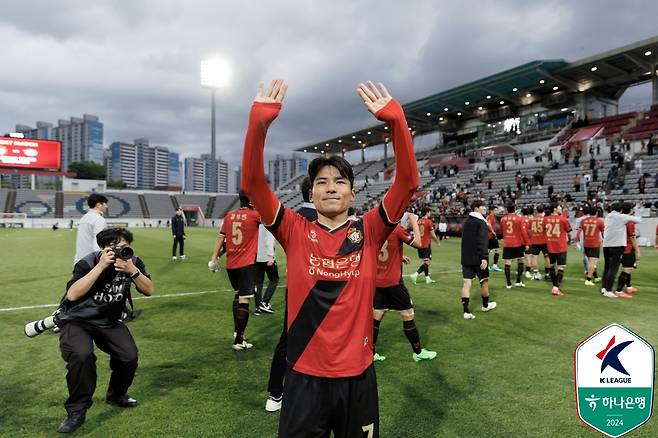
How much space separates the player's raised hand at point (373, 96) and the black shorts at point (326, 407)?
1.38 metres

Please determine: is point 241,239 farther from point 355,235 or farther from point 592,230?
point 592,230

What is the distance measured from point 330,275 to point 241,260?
3.85 metres

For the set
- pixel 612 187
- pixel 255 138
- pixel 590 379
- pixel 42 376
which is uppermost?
pixel 612 187

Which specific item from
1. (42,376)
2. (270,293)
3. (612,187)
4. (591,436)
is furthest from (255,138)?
(612,187)

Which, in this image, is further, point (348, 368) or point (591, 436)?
point (591, 436)

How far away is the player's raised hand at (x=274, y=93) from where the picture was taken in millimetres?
2008

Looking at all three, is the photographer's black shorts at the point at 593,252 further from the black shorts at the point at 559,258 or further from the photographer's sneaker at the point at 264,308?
the photographer's sneaker at the point at 264,308

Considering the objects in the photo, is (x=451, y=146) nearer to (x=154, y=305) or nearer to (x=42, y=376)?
(x=154, y=305)

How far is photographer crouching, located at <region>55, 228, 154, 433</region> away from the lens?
3467mm

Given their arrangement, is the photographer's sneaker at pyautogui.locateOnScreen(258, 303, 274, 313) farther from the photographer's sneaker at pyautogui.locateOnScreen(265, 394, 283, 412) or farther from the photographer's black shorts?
the photographer's black shorts

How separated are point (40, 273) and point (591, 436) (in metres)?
14.3

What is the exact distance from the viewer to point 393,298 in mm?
5094

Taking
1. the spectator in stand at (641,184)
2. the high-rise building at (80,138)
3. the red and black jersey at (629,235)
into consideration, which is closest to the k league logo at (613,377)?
the red and black jersey at (629,235)

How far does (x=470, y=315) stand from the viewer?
7.21 metres
